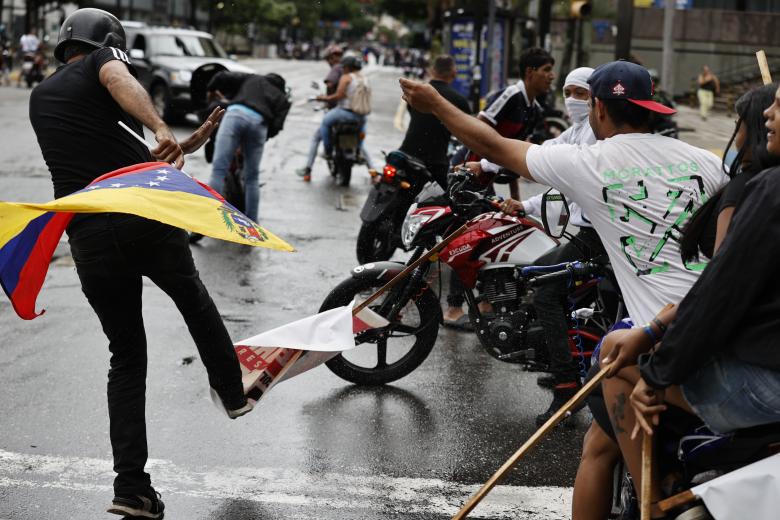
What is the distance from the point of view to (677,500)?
2830mm

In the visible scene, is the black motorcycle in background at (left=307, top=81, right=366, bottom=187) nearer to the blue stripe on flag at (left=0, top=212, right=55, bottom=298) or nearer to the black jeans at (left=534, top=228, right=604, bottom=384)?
→ the black jeans at (left=534, top=228, right=604, bottom=384)

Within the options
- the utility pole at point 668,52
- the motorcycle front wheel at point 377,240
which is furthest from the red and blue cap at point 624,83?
the utility pole at point 668,52

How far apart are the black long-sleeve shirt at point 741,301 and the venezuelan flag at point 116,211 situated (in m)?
1.58

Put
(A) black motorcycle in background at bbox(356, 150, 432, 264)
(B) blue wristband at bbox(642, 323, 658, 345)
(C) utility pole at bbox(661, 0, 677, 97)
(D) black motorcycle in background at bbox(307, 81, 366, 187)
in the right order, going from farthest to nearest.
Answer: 1. (C) utility pole at bbox(661, 0, 677, 97)
2. (D) black motorcycle in background at bbox(307, 81, 366, 187)
3. (A) black motorcycle in background at bbox(356, 150, 432, 264)
4. (B) blue wristband at bbox(642, 323, 658, 345)

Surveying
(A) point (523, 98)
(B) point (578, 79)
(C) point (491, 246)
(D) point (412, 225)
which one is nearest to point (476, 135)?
(C) point (491, 246)

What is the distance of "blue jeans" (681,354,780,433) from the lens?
266 cm

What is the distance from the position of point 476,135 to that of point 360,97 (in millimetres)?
10668

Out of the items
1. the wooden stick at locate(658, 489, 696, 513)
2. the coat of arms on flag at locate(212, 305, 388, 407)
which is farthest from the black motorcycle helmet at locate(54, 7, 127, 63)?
the wooden stick at locate(658, 489, 696, 513)

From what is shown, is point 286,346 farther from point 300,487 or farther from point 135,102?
point 135,102

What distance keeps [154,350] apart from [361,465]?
2159 mm

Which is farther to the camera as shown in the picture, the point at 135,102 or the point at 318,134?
the point at 318,134

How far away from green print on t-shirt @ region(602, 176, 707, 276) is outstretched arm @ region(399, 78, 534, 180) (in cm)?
32

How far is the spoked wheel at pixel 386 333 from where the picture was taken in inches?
229

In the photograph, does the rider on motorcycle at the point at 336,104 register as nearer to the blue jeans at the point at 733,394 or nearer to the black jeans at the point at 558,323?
the black jeans at the point at 558,323
